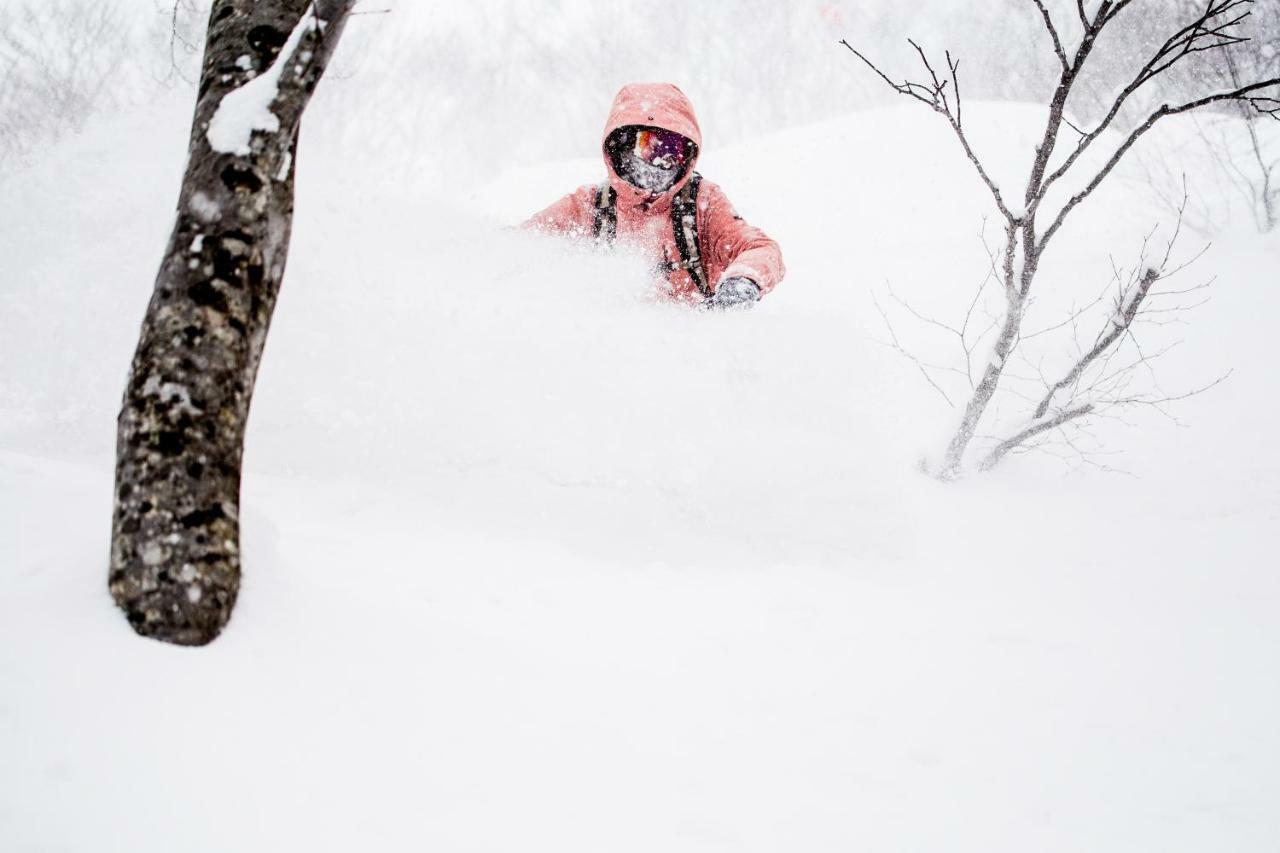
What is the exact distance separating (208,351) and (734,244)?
3.35 m

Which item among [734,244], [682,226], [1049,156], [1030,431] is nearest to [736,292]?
[734,244]

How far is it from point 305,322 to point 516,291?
123cm

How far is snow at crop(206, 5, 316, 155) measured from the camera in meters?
1.27

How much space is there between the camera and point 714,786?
4.57 ft

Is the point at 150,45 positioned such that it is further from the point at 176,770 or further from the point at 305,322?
the point at 176,770

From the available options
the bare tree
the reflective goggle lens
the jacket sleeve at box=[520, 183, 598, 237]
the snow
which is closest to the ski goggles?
the reflective goggle lens

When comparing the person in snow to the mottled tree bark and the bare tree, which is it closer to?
the bare tree

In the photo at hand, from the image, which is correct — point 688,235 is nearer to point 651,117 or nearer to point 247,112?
point 651,117

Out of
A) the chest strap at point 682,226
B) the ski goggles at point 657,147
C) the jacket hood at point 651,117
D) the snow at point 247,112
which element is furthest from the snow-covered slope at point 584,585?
the snow at point 247,112

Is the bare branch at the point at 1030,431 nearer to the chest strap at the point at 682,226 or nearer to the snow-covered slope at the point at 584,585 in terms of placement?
the snow-covered slope at the point at 584,585

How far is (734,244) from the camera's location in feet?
13.2

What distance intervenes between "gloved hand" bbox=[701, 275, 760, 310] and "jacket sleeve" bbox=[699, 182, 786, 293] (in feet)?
0.27

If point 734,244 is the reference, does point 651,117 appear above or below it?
above

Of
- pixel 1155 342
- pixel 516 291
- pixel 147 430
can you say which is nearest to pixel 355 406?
pixel 516 291
